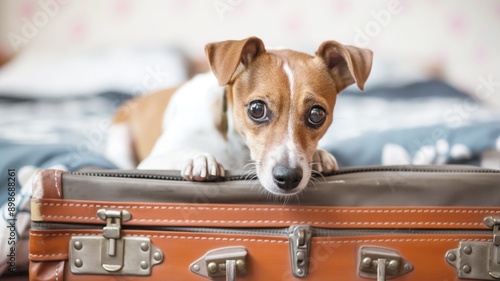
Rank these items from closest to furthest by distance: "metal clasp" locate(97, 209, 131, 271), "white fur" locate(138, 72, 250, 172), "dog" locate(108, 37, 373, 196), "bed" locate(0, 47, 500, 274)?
"metal clasp" locate(97, 209, 131, 271) → "dog" locate(108, 37, 373, 196) → "white fur" locate(138, 72, 250, 172) → "bed" locate(0, 47, 500, 274)

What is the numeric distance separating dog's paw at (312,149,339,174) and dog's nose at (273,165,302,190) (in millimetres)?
124

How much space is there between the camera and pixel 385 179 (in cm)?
127

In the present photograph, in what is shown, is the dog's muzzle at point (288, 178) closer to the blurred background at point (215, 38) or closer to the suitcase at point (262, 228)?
the suitcase at point (262, 228)

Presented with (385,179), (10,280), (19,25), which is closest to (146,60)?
(19,25)

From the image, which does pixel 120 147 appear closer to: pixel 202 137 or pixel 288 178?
pixel 202 137

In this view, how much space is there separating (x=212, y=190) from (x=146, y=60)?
1940 mm

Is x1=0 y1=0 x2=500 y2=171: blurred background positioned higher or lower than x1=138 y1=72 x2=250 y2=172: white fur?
higher

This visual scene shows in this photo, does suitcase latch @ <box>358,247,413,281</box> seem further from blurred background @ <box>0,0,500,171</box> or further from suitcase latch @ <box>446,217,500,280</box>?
blurred background @ <box>0,0,500,171</box>

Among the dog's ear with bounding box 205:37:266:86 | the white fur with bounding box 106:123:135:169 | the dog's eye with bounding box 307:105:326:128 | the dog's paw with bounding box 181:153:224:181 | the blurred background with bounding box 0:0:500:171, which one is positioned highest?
the blurred background with bounding box 0:0:500:171

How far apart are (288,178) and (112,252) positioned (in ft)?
1.49

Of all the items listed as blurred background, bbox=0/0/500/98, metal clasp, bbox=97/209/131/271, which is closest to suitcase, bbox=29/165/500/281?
metal clasp, bbox=97/209/131/271

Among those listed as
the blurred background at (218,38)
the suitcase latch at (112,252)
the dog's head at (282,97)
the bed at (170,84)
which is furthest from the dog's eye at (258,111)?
the blurred background at (218,38)

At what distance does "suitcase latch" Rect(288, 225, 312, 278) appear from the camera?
1207 millimetres

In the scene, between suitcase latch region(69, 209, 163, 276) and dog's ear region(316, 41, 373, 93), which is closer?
suitcase latch region(69, 209, 163, 276)
